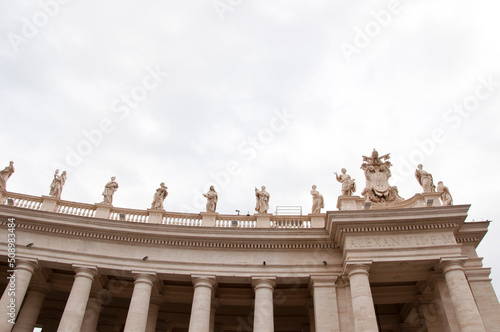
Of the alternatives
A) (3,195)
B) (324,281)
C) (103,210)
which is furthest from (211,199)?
(3,195)

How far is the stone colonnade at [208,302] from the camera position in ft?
74.1

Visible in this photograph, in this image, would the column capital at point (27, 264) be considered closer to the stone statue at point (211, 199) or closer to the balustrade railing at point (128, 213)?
the balustrade railing at point (128, 213)

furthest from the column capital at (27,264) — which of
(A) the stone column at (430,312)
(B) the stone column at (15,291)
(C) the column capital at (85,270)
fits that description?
(A) the stone column at (430,312)

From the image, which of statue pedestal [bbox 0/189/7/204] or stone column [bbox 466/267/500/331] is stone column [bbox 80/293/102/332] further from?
stone column [bbox 466/267/500/331]

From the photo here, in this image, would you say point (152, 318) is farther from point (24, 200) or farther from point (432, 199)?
point (432, 199)

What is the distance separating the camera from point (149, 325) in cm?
2691

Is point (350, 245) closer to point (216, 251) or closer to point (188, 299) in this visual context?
point (216, 251)

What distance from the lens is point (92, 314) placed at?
27.2 metres

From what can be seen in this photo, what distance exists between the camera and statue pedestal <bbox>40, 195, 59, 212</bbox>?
2833 centimetres

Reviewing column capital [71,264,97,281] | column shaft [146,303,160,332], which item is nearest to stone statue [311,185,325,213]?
column shaft [146,303,160,332]

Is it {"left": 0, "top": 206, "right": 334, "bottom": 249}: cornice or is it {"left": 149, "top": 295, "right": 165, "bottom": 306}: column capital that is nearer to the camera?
{"left": 0, "top": 206, "right": 334, "bottom": 249}: cornice

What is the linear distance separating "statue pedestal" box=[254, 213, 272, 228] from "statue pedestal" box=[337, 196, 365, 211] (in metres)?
4.88

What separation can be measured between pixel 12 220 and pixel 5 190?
356 cm

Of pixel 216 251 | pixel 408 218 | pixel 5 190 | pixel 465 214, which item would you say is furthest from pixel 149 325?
pixel 465 214
